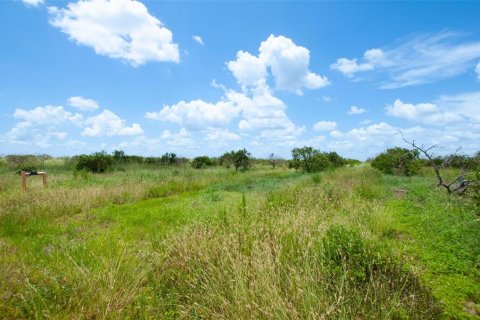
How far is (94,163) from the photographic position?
2933 centimetres

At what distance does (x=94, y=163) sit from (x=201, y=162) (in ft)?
53.0

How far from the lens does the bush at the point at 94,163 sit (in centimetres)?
2913

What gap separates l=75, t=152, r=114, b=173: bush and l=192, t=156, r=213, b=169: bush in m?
13.1

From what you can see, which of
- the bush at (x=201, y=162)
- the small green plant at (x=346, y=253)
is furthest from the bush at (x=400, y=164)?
the bush at (x=201, y=162)

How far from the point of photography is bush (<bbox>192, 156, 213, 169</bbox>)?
136 feet

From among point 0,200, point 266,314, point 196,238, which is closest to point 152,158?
point 0,200

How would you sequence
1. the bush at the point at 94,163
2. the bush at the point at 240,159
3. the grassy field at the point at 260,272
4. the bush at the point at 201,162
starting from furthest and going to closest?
1. the bush at the point at 201,162
2. the bush at the point at 240,159
3. the bush at the point at 94,163
4. the grassy field at the point at 260,272

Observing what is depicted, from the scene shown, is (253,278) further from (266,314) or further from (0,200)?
(0,200)

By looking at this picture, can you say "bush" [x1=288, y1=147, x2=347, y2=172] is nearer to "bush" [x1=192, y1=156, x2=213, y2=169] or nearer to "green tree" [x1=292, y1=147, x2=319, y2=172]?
"green tree" [x1=292, y1=147, x2=319, y2=172]

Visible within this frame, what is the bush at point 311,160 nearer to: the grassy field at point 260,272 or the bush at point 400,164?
the bush at point 400,164

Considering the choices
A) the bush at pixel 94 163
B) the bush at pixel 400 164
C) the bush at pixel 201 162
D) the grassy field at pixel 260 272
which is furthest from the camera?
the bush at pixel 201 162

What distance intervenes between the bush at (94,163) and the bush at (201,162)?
1307 cm

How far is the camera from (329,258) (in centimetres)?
443

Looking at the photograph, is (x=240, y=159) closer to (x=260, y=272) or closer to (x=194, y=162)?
(x=194, y=162)
